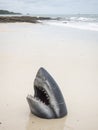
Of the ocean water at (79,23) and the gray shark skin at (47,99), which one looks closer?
the gray shark skin at (47,99)

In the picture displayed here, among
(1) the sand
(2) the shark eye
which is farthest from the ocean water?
(2) the shark eye

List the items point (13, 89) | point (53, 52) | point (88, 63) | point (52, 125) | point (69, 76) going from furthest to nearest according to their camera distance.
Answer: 1. point (53, 52)
2. point (88, 63)
3. point (69, 76)
4. point (13, 89)
5. point (52, 125)

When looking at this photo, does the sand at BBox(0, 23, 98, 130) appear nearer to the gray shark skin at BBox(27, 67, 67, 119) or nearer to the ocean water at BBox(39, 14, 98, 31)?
the gray shark skin at BBox(27, 67, 67, 119)

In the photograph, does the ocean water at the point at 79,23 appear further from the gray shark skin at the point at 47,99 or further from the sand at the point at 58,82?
the gray shark skin at the point at 47,99

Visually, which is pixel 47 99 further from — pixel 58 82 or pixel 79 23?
pixel 79 23

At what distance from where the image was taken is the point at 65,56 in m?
10.1

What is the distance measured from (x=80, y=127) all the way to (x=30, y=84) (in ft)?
7.35

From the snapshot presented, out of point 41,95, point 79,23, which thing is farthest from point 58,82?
point 79,23

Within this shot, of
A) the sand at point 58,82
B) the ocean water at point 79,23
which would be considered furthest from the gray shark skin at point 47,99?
the ocean water at point 79,23

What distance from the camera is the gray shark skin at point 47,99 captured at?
455 centimetres

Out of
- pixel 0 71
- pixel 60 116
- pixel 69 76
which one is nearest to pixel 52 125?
pixel 60 116

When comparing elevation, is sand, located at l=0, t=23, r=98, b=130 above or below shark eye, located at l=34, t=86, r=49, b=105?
below

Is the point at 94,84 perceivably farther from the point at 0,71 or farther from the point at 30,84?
the point at 0,71

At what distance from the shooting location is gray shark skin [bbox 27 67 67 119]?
455 centimetres
